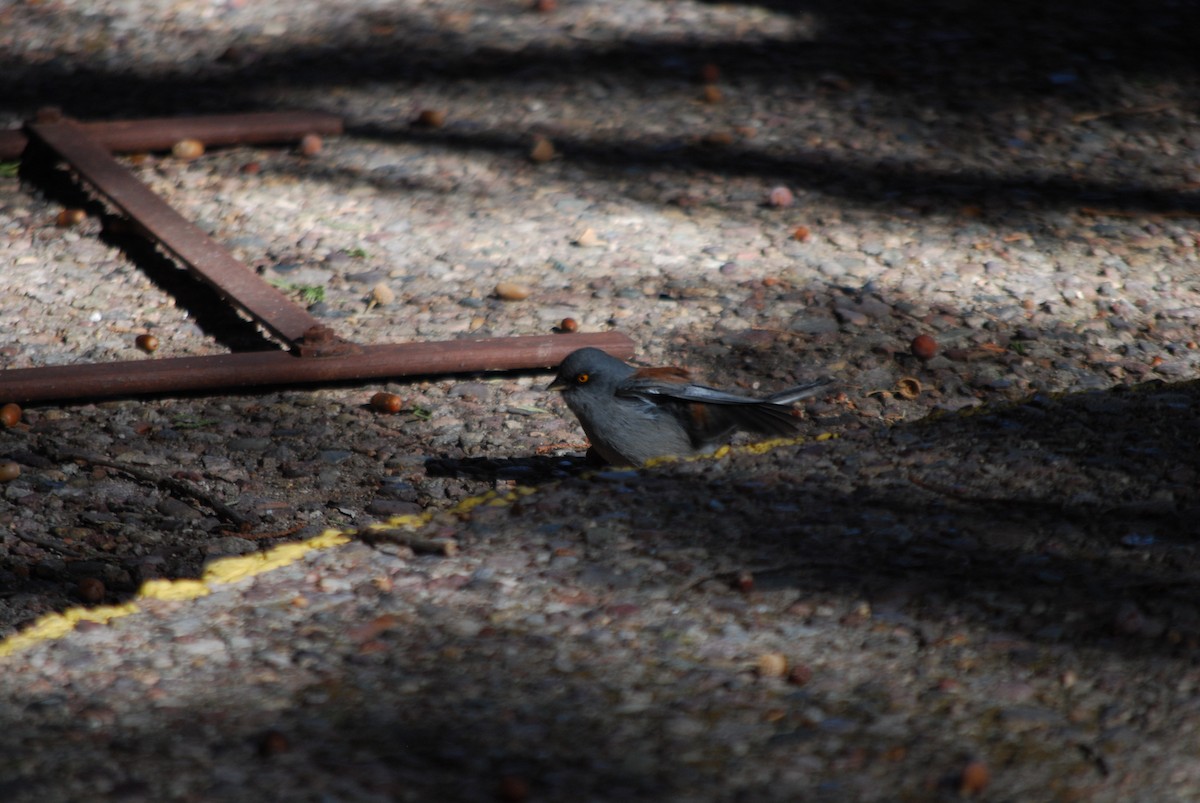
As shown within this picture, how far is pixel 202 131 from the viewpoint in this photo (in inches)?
226

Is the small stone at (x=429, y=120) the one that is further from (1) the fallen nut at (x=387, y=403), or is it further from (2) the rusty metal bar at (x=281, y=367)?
(1) the fallen nut at (x=387, y=403)

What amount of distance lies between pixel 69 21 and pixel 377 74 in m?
1.92

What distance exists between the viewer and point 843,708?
2199 mm

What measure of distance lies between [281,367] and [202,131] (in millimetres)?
2150

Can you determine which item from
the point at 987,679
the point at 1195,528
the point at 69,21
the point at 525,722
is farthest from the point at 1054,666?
the point at 69,21

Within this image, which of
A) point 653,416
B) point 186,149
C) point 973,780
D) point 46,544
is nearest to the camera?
point 973,780

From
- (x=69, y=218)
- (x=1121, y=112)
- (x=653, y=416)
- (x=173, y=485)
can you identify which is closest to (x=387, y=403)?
(x=173, y=485)

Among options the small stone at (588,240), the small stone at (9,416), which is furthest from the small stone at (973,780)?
the small stone at (588,240)

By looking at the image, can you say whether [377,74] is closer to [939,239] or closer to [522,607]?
[939,239]

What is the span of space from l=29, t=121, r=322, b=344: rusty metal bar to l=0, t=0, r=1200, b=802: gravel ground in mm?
197

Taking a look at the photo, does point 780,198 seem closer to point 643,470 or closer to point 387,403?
point 387,403

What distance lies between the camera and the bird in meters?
3.42

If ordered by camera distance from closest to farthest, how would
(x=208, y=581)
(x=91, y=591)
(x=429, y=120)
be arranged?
(x=208, y=581), (x=91, y=591), (x=429, y=120)

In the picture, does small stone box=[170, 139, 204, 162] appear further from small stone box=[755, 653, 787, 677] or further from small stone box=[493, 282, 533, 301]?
small stone box=[755, 653, 787, 677]
